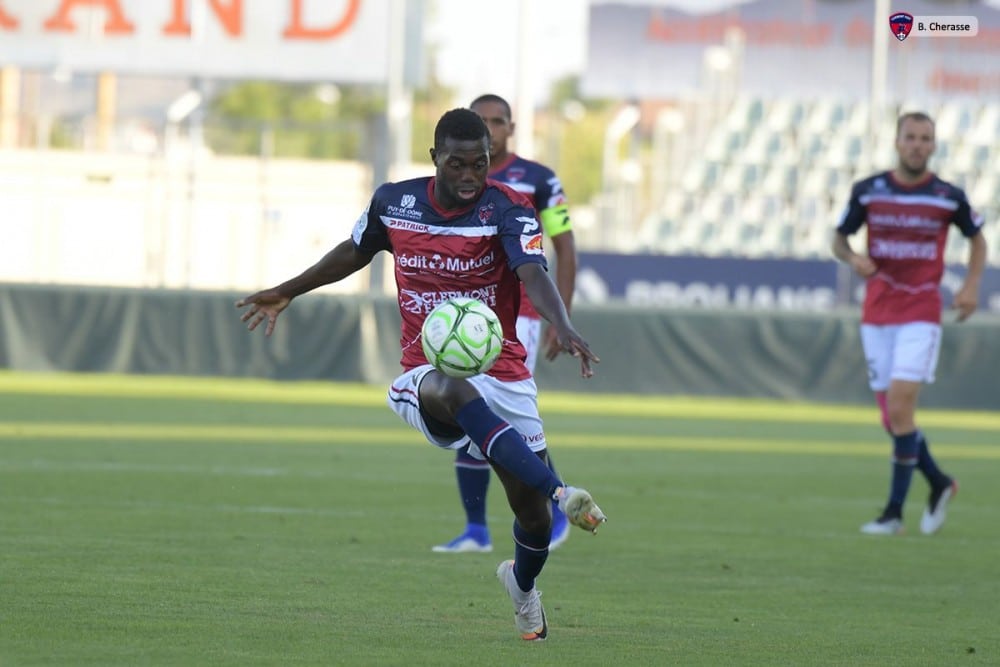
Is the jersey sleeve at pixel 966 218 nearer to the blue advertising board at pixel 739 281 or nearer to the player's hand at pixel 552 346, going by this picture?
the player's hand at pixel 552 346

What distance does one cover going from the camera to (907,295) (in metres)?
11.8

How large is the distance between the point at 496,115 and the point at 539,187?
580 millimetres

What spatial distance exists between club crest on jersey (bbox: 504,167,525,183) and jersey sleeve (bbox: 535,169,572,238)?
12 cm

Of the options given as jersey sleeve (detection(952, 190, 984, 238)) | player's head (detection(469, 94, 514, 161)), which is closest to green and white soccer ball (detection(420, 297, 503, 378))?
player's head (detection(469, 94, 514, 161))

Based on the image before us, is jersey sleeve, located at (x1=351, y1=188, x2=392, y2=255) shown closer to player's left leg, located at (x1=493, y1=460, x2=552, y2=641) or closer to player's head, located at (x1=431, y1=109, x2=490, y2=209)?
player's head, located at (x1=431, y1=109, x2=490, y2=209)

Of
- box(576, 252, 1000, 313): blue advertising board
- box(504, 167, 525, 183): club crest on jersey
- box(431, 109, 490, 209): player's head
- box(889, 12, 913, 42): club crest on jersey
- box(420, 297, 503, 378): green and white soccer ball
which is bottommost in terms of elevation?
box(576, 252, 1000, 313): blue advertising board

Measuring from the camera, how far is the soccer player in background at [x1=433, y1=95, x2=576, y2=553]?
32.3 feet

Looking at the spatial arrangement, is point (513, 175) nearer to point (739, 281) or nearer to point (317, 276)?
point (317, 276)

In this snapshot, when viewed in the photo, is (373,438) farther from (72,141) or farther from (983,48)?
(72,141)

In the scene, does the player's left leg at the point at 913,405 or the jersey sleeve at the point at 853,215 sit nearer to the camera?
the player's left leg at the point at 913,405

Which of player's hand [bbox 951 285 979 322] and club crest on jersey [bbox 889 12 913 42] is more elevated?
club crest on jersey [bbox 889 12 913 42]

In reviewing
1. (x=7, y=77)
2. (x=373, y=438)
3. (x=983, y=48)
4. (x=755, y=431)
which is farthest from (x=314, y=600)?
(x=7, y=77)

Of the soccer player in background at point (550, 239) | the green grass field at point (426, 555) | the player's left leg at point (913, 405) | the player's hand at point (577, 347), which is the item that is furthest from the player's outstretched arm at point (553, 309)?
the player's left leg at point (913, 405)

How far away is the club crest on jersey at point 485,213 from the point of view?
23.6 feet
